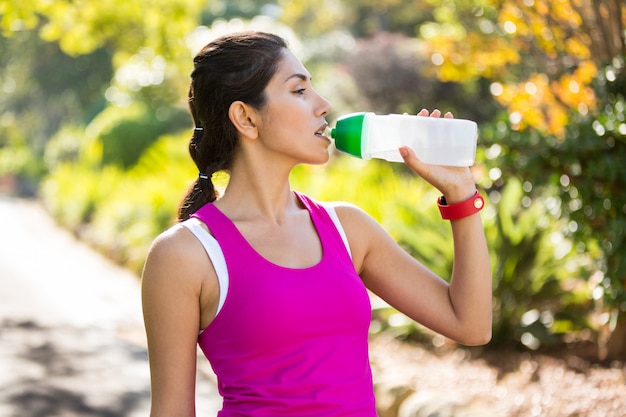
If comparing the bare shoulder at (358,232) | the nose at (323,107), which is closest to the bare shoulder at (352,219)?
the bare shoulder at (358,232)

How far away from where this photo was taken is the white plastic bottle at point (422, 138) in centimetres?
246

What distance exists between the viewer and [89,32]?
12086 mm

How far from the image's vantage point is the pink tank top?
2.23 meters

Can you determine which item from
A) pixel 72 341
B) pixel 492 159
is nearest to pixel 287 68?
pixel 492 159

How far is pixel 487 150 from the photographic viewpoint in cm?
587

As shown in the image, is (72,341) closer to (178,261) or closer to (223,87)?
(223,87)

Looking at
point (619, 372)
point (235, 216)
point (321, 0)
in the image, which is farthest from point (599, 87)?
point (321, 0)

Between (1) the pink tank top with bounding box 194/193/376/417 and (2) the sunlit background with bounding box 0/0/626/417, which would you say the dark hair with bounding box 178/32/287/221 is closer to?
(2) the sunlit background with bounding box 0/0/626/417

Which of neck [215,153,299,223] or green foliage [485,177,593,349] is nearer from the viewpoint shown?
neck [215,153,299,223]

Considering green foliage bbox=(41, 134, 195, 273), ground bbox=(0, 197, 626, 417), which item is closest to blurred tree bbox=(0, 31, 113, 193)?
green foliage bbox=(41, 134, 195, 273)

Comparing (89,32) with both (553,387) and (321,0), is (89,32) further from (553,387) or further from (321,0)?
(321,0)

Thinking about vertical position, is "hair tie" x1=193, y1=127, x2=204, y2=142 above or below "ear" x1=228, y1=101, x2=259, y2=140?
below

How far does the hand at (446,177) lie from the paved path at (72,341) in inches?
167

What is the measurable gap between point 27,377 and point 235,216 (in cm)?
573
